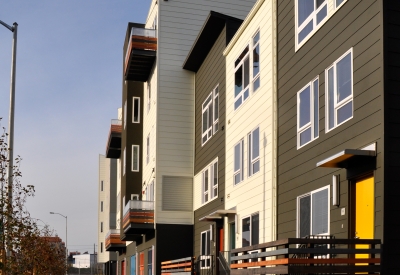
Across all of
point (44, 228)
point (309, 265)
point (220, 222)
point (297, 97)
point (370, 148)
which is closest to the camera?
point (309, 265)

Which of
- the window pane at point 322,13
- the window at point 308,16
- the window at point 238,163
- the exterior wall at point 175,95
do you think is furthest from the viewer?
the exterior wall at point 175,95

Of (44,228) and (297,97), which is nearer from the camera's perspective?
(297,97)

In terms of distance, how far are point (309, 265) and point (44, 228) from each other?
30656 millimetres

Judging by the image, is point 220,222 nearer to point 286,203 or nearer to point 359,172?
point 286,203

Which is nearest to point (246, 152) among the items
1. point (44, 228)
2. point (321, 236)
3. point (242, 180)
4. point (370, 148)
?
point (242, 180)

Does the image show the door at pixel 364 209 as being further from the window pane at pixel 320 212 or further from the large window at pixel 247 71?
the large window at pixel 247 71

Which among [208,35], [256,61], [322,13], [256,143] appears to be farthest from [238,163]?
[322,13]

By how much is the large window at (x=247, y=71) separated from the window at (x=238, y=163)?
146 centimetres

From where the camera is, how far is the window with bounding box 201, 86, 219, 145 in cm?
2745

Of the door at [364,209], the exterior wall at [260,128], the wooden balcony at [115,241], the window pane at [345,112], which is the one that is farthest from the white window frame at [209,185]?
the wooden balcony at [115,241]

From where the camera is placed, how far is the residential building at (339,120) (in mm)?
13000
